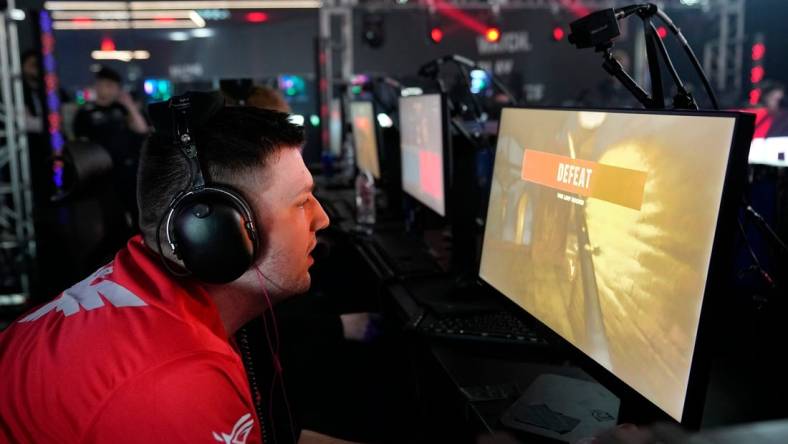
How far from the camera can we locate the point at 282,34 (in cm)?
1182

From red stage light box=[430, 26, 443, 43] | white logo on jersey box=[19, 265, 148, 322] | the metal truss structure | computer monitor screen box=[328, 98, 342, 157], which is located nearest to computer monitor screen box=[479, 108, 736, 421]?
white logo on jersey box=[19, 265, 148, 322]

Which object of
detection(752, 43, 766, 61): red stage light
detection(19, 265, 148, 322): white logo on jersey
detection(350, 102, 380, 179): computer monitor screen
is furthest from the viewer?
detection(752, 43, 766, 61): red stage light

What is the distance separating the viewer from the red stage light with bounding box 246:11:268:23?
11789 millimetres

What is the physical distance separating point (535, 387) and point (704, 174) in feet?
1.90

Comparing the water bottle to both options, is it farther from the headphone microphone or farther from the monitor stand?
the headphone microphone

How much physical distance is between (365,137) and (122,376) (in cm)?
309

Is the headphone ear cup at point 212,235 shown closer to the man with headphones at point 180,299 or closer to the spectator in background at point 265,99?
the man with headphones at point 180,299

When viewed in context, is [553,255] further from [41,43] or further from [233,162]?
[41,43]

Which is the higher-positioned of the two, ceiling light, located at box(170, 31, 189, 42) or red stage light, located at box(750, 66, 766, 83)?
ceiling light, located at box(170, 31, 189, 42)

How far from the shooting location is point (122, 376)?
81 centimetres

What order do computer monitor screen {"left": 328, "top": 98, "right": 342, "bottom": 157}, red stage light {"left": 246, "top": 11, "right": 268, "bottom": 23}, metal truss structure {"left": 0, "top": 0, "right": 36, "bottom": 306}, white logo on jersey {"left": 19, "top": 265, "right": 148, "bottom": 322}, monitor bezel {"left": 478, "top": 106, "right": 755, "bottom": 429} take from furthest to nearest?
red stage light {"left": 246, "top": 11, "right": 268, "bottom": 23} < computer monitor screen {"left": 328, "top": 98, "right": 342, "bottom": 157} < metal truss structure {"left": 0, "top": 0, "right": 36, "bottom": 306} < white logo on jersey {"left": 19, "top": 265, "right": 148, "bottom": 322} < monitor bezel {"left": 478, "top": 106, "right": 755, "bottom": 429}

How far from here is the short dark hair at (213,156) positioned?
3.43 feet

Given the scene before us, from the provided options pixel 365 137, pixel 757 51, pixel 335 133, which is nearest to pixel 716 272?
pixel 365 137

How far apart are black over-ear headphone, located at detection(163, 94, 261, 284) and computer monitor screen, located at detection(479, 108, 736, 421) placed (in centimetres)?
51
